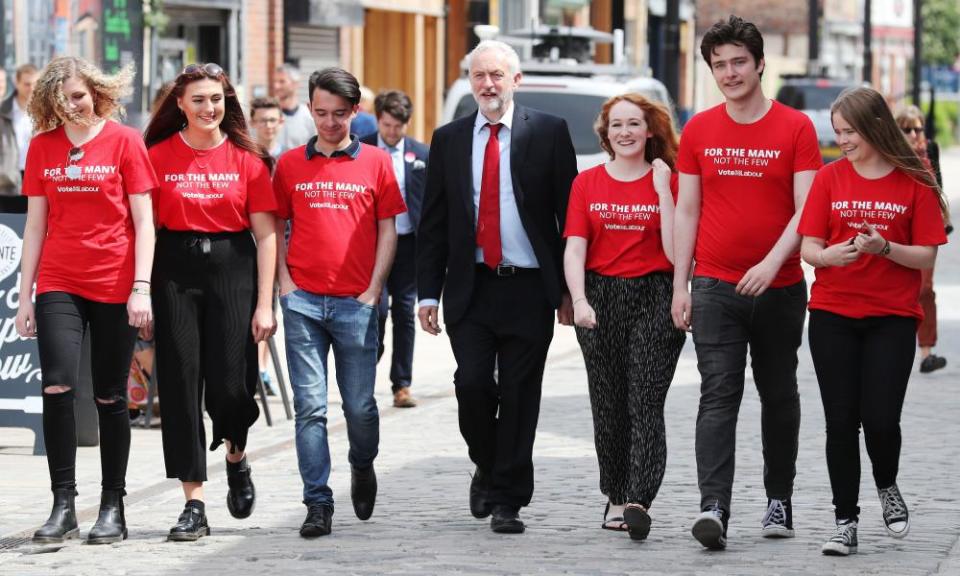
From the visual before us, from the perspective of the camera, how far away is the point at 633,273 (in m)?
7.46

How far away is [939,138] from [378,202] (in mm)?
71305

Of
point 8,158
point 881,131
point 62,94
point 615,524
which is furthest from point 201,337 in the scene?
point 8,158

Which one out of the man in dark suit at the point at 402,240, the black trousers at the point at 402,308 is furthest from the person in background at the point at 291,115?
the black trousers at the point at 402,308

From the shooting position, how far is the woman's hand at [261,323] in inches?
296

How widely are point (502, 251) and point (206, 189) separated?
111cm

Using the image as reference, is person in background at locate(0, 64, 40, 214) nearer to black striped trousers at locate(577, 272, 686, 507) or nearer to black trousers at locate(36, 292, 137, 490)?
black trousers at locate(36, 292, 137, 490)

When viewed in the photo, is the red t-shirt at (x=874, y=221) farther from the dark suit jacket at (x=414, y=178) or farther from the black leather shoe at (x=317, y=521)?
the dark suit jacket at (x=414, y=178)

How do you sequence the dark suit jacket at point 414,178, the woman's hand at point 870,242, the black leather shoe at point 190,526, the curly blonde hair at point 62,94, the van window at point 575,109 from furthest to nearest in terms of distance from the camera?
the van window at point 575,109, the dark suit jacket at point 414,178, the black leather shoe at point 190,526, the curly blonde hair at point 62,94, the woman's hand at point 870,242

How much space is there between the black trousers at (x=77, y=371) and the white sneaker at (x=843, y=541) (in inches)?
101

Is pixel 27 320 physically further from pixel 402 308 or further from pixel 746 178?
pixel 402 308

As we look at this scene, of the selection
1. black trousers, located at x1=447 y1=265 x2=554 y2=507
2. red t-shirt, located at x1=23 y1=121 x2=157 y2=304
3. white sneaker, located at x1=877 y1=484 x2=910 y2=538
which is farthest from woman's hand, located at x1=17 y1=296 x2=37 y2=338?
white sneaker, located at x1=877 y1=484 x2=910 y2=538

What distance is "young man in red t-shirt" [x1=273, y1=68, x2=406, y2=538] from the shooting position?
7.59 meters

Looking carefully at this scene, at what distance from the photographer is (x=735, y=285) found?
286 inches

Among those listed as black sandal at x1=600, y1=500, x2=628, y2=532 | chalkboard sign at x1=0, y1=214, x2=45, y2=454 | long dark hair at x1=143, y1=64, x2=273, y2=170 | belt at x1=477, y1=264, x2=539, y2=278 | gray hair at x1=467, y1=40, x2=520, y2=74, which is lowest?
black sandal at x1=600, y1=500, x2=628, y2=532
